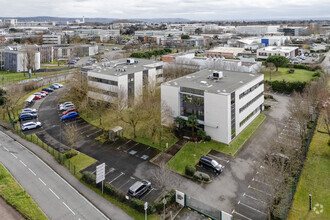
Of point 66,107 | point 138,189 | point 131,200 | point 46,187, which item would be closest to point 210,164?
point 138,189

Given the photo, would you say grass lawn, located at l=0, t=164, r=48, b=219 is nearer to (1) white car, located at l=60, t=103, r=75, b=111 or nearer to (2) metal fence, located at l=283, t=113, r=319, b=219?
(2) metal fence, located at l=283, t=113, r=319, b=219

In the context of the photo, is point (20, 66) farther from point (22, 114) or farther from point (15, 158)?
point (15, 158)

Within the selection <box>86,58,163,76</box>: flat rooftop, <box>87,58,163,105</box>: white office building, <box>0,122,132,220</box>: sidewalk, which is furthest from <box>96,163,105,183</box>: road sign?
<box>86,58,163,76</box>: flat rooftop

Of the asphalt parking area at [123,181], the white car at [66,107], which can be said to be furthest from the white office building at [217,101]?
the white car at [66,107]

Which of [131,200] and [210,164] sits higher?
[210,164]

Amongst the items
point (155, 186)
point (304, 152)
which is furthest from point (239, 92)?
point (155, 186)

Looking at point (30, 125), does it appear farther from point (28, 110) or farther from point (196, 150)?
point (196, 150)

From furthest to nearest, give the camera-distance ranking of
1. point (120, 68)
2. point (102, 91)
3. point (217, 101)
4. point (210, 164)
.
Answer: point (120, 68), point (102, 91), point (217, 101), point (210, 164)
